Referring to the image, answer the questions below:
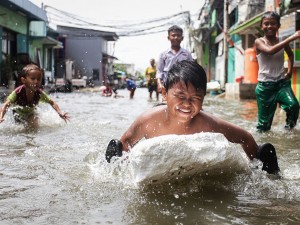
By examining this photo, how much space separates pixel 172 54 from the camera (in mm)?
5785

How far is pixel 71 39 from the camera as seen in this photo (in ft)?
137

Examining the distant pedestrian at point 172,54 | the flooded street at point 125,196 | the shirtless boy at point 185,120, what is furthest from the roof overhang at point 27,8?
the shirtless boy at point 185,120

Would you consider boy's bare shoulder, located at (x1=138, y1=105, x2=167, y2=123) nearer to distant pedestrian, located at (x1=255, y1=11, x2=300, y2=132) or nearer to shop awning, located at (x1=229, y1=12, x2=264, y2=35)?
distant pedestrian, located at (x1=255, y1=11, x2=300, y2=132)

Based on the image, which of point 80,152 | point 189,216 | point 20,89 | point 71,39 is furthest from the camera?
point 71,39

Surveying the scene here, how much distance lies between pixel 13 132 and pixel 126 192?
11.8 feet

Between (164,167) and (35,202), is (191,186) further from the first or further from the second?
(35,202)

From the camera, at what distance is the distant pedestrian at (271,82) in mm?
5277

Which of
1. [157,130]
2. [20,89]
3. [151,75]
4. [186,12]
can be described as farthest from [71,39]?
[157,130]

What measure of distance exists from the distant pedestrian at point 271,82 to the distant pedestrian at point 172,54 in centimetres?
92

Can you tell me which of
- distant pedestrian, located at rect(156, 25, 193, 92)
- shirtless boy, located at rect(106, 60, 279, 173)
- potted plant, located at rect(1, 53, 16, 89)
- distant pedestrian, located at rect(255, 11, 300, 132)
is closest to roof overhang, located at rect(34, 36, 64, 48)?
potted plant, located at rect(1, 53, 16, 89)

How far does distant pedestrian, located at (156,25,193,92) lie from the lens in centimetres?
564

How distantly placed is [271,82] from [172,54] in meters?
1.29

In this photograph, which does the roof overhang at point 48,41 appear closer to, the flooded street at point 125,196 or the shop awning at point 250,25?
the shop awning at point 250,25

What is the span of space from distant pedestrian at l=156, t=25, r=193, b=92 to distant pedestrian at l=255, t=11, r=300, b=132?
36.1 inches
